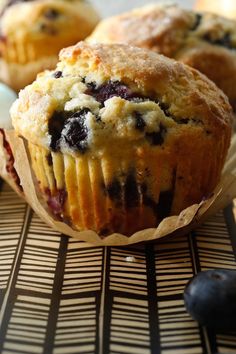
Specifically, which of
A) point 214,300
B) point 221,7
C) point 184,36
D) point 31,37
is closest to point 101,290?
point 214,300

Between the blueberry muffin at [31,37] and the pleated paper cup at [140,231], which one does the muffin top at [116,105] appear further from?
the blueberry muffin at [31,37]

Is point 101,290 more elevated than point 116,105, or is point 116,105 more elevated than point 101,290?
point 116,105

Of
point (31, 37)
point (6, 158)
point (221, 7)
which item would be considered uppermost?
point (221, 7)

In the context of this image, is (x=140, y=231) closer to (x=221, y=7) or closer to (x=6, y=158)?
(x=6, y=158)

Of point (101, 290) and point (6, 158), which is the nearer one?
point (101, 290)

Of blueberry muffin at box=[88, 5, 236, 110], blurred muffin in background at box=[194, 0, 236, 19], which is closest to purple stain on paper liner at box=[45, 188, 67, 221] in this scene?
blueberry muffin at box=[88, 5, 236, 110]

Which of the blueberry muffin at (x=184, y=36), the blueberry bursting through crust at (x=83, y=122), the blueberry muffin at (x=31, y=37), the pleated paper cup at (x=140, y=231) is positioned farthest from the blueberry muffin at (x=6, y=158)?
the blueberry muffin at (x=31, y=37)

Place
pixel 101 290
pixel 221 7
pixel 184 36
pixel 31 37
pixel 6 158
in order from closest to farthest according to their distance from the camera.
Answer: pixel 101 290 → pixel 6 158 → pixel 184 36 → pixel 31 37 → pixel 221 7

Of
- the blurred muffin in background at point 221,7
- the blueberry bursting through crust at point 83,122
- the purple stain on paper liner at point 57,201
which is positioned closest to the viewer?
the blueberry bursting through crust at point 83,122

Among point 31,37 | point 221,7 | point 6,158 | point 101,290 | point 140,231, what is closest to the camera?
point 101,290
